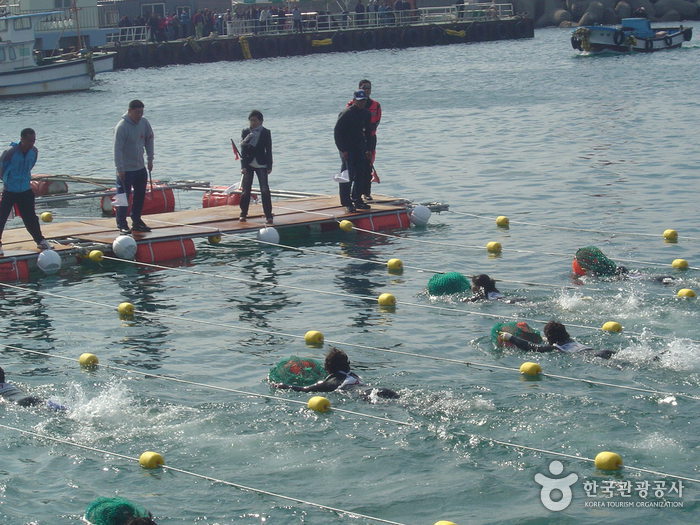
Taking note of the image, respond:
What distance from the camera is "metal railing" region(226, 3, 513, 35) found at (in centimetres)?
7284

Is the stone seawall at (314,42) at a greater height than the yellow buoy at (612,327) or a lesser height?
greater

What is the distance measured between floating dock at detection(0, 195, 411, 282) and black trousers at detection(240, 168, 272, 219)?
0.74 feet

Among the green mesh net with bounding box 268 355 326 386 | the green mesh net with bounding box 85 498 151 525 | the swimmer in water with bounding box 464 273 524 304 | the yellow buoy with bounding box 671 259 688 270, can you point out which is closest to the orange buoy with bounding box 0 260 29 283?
the green mesh net with bounding box 268 355 326 386

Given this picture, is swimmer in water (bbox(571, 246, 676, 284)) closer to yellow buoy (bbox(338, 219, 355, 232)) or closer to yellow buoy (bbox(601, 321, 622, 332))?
yellow buoy (bbox(601, 321, 622, 332))

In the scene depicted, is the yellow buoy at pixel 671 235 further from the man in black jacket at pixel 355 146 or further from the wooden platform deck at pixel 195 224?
the man in black jacket at pixel 355 146

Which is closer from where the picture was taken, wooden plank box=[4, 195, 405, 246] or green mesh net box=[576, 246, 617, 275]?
green mesh net box=[576, 246, 617, 275]

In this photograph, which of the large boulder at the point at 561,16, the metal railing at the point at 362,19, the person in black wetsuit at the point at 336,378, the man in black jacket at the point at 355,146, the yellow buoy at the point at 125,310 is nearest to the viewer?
the person in black wetsuit at the point at 336,378

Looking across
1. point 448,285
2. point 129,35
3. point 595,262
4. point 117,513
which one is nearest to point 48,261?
point 448,285

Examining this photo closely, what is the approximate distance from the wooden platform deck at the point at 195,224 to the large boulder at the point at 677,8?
228 feet

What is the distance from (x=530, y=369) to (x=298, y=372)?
7.81 ft

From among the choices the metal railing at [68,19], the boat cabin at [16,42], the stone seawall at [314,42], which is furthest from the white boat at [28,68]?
the stone seawall at [314,42]

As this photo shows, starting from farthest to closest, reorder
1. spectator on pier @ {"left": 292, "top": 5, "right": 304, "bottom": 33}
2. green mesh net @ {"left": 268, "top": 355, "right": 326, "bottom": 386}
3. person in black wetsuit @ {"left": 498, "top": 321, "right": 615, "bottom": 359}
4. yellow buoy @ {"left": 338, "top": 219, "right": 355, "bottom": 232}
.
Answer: spectator on pier @ {"left": 292, "top": 5, "right": 304, "bottom": 33} < yellow buoy @ {"left": 338, "top": 219, "right": 355, "bottom": 232} < person in black wetsuit @ {"left": 498, "top": 321, "right": 615, "bottom": 359} < green mesh net @ {"left": 268, "top": 355, "right": 326, "bottom": 386}

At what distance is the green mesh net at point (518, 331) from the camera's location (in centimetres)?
1246

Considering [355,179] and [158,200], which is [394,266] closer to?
[355,179]
